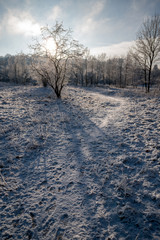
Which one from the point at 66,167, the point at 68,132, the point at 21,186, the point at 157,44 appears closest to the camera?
the point at 21,186

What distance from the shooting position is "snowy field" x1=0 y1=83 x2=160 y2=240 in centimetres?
229

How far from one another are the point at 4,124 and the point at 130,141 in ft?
21.7

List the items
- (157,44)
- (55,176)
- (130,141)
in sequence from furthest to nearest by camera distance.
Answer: (157,44), (130,141), (55,176)

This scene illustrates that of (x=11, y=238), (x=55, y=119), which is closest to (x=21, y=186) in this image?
(x=11, y=238)

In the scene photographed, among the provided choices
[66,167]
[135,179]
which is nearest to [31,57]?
[66,167]

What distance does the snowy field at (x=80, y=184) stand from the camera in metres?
2.29

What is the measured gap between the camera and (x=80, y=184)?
3264 millimetres

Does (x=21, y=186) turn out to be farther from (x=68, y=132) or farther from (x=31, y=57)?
(x=31, y=57)

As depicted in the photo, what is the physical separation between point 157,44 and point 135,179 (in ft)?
64.7

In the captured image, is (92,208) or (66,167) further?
(66,167)

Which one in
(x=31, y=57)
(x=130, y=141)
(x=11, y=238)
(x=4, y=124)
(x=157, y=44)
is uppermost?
(x=157, y=44)

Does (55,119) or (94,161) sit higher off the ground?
(55,119)

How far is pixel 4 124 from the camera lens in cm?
652

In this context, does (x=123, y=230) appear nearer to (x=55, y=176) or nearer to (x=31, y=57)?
A: (x=55, y=176)
